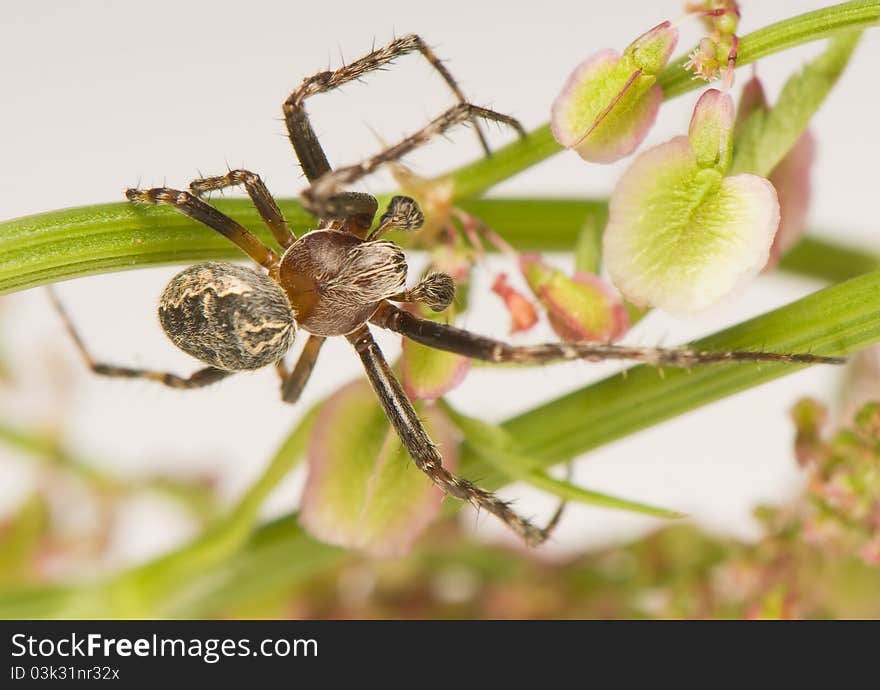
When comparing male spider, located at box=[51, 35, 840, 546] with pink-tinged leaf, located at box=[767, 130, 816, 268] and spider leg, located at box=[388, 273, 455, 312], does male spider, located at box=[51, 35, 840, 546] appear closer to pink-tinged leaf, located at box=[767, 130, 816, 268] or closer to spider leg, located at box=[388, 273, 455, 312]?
spider leg, located at box=[388, 273, 455, 312]

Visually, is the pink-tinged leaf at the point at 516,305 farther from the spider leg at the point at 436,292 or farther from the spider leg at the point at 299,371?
the spider leg at the point at 299,371

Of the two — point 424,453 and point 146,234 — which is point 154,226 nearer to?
point 146,234

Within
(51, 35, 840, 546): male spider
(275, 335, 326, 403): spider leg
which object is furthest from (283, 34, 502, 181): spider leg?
(275, 335, 326, 403): spider leg

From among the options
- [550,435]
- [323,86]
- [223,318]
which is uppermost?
[323,86]

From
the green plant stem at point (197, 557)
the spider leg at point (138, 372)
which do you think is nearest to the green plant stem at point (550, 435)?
the green plant stem at point (197, 557)

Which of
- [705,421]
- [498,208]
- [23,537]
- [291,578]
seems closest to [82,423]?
[23,537]

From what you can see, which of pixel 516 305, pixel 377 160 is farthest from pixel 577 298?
pixel 377 160
